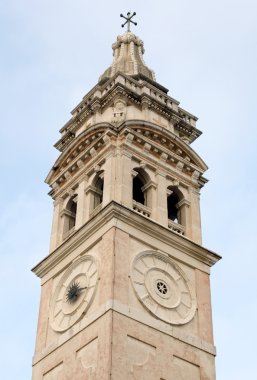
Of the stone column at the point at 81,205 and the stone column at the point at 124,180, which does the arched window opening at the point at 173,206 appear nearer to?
the stone column at the point at 124,180

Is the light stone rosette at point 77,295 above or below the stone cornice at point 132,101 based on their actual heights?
below

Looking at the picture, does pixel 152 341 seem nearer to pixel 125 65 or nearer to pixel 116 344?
pixel 116 344

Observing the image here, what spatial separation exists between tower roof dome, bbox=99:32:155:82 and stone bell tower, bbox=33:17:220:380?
1501mm

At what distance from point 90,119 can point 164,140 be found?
496 cm

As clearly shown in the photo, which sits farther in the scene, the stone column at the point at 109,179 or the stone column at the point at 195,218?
the stone column at the point at 195,218

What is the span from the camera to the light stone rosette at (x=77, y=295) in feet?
117

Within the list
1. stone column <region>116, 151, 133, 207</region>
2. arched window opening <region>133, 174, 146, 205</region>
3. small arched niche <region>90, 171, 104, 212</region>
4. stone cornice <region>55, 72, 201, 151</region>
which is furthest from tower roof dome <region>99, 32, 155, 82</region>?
stone column <region>116, 151, 133, 207</region>

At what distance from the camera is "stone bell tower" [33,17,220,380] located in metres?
33.8

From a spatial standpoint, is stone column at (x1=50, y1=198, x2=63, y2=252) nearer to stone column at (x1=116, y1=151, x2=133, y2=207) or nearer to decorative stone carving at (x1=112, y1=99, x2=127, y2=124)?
stone column at (x1=116, y1=151, x2=133, y2=207)

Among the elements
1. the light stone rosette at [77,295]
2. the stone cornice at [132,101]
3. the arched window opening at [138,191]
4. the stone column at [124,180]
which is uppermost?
the stone cornice at [132,101]

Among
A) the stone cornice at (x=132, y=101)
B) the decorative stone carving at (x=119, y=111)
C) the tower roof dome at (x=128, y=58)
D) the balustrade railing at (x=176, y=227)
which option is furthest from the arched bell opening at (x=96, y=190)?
the tower roof dome at (x=128, y=58)

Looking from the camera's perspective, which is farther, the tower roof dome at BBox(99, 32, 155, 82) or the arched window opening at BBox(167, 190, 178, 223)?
the tower roof dome at BBox(99, 32, 155, 82)

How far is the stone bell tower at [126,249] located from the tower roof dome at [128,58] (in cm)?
150

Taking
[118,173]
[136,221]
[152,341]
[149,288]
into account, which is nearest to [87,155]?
[118,173]
